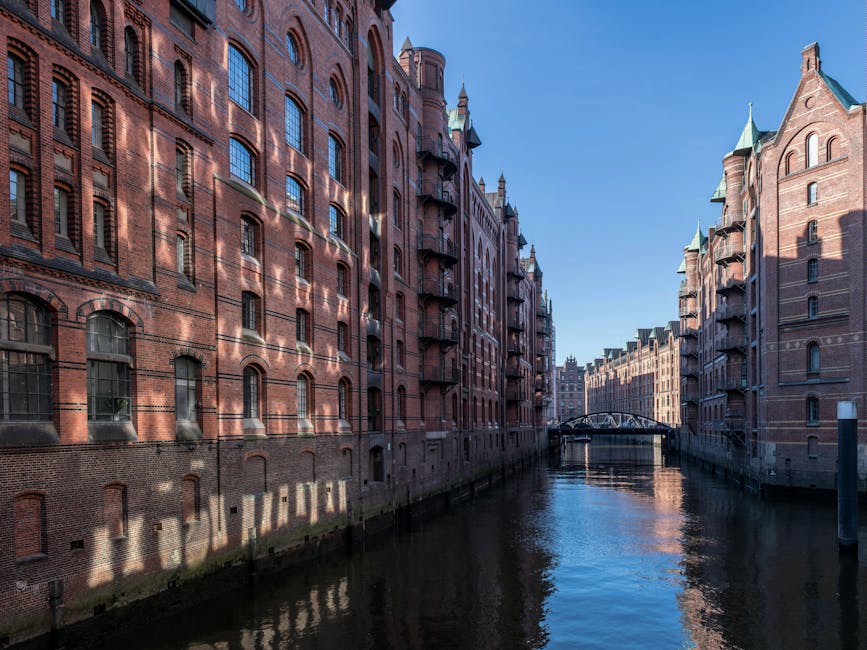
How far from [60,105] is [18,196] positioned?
2551 millimetres

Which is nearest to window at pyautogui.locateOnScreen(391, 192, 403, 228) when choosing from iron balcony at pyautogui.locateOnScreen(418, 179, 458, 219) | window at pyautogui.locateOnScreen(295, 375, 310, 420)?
iron balcony at pyautogui.locateOnScreen(418, 179, 458, 219)

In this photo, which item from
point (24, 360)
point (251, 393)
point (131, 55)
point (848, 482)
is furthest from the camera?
point (848, 482)

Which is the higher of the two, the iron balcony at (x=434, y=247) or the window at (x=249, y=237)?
the iron balcony at (x=434, y=247)

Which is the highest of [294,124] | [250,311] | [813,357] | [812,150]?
[812,150]

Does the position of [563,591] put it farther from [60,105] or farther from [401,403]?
[60,105]

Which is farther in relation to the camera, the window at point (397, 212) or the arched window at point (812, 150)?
the arched window at point (812, 150)

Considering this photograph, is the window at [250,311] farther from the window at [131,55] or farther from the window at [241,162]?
the window at [131,55]

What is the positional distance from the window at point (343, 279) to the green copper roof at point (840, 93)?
96.4ft

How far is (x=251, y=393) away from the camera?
71.1 feet

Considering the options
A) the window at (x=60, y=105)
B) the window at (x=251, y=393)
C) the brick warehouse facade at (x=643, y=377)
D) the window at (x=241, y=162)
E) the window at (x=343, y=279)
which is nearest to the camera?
the window at (x=60, y=105)

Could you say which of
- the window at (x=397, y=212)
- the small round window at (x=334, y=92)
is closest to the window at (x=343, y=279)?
the window at (x=397, y=212)

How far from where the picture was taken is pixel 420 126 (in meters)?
38.8

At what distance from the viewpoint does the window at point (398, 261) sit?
3466cm

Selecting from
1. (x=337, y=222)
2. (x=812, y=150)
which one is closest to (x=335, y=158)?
(x=337, y=222)
